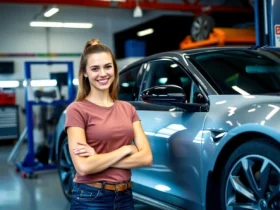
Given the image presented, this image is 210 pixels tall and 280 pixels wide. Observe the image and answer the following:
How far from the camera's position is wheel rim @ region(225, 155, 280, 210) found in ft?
7.61

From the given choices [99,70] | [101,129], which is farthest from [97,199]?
[99,70]

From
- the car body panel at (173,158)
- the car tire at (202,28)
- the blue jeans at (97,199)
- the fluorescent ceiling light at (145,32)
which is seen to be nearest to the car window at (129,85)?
the car body panel at (173,158)

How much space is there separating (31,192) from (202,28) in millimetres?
6312

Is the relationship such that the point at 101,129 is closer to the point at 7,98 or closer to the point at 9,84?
the point at 7,98

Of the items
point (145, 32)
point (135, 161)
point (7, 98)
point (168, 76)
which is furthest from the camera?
point (145, 32)

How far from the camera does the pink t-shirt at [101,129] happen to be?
2139 mm

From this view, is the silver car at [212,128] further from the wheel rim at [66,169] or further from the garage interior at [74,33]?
the garage interior at [74,33]

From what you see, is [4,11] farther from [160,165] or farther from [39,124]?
[160,165]

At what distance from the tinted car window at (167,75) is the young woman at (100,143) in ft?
3.05

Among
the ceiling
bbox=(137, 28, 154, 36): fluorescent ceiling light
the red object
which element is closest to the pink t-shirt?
the ceiling

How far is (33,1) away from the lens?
34.1ft

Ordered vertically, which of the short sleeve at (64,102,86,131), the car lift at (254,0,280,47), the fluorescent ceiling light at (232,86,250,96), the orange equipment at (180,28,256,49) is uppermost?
the orange equipment at (180,28,256,49)

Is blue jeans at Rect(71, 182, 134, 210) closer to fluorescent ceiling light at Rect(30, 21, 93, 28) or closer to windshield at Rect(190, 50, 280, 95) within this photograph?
windshield at Rect(190, 50, 280, 95)

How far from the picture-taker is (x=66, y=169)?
4.52 meters
